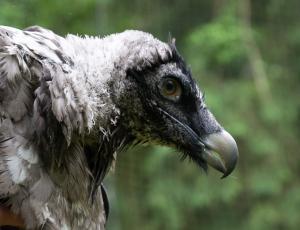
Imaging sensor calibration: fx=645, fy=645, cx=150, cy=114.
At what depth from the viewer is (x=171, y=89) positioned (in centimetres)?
268

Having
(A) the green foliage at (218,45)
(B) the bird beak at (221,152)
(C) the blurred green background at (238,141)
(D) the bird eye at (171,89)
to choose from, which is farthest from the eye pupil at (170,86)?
(A) the green foliage at (218,45)

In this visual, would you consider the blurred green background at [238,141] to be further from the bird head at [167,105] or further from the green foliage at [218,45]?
the bird head at [167,105]

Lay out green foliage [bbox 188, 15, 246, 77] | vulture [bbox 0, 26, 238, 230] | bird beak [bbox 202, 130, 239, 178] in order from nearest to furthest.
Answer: vulture [bbox 0, 26, 238, 230] < bird beak [bbox 202, 130, 239, 178] < green foliage [bbox 188, 15, 246, 77]

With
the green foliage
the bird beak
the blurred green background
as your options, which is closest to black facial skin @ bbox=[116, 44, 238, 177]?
the bird beak

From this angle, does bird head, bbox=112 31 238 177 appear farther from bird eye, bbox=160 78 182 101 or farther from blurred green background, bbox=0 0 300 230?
blurred green background, bbox=0 0 300 230

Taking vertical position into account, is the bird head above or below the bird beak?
above

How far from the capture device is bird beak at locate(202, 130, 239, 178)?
2617 millimetres

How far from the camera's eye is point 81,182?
251 centimetres

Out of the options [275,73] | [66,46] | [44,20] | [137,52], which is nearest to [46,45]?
[66,46]

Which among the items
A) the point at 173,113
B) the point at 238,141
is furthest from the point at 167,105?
the point at 238,141

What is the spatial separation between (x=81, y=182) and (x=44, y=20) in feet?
6.82

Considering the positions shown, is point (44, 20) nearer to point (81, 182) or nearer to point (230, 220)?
point (81, 182)

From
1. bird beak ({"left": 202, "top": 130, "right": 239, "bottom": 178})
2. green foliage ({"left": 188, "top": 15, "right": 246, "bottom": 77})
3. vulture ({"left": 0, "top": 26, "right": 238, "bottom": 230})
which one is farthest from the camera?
green foliage ({"left": 188, "top": 15, "right": 246, "bottom": 77})

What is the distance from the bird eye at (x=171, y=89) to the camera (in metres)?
2.66
